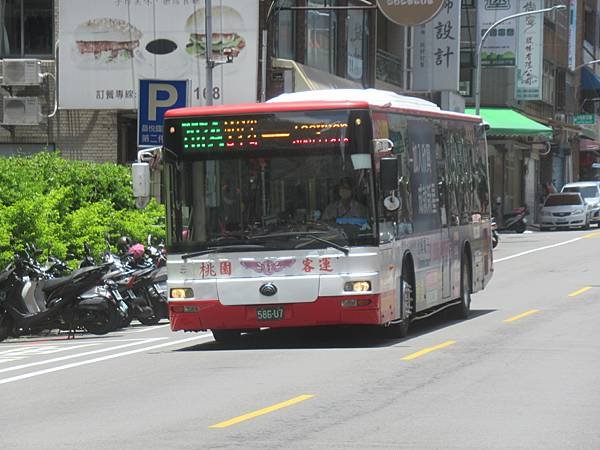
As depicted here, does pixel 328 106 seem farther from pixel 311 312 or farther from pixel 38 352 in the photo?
pixel 38 352

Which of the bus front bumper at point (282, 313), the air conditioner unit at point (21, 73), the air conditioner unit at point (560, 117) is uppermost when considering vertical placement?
the air conditioner unit at point (560, 117)

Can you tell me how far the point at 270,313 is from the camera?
1652cm

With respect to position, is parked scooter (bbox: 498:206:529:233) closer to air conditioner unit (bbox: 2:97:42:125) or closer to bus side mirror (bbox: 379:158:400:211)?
air conditioner unit (bbox: 2:97:42:125)

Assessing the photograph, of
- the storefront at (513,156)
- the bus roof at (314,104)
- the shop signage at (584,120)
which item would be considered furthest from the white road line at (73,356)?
the shop signage at (584,120)

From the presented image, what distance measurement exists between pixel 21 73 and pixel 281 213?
19.9 metres

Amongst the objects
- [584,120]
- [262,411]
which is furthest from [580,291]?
[584,120]

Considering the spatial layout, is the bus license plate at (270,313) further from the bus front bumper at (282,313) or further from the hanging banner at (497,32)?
the hanging banner at (497,32)

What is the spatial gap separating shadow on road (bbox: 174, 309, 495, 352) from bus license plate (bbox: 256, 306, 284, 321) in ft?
1.96

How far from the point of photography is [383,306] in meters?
16.7

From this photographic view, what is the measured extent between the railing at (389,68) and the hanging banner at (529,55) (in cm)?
1261

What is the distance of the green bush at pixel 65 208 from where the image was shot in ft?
71.1

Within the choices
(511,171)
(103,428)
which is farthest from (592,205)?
(103,428)

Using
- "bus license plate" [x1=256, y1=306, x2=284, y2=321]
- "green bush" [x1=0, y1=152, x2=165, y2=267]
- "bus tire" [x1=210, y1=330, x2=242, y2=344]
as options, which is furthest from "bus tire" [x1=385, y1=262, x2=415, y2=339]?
"green bush" [x1=0, y1=152, x2=165, y2=267]

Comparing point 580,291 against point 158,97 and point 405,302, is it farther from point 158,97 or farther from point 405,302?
point 405,302
